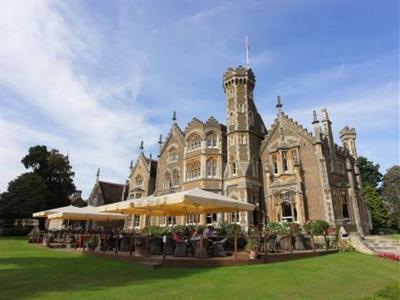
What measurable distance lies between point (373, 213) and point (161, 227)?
106 feet

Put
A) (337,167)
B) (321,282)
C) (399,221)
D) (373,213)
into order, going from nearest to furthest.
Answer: (321,282) → (337,167) → (373,213) → (399,221)

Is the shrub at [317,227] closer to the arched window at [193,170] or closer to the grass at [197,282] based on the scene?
the grass at [197,282]

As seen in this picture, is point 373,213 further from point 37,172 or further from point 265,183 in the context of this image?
point 37,172

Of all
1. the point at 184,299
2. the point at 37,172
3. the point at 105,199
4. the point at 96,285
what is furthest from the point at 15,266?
the point at 37,172

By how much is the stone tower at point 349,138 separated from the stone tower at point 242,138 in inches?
510

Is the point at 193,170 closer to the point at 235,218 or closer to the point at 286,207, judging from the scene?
the point at 235,218

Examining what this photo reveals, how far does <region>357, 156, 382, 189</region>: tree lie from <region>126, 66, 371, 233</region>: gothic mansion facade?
2498 centimetres

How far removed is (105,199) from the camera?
147 ft

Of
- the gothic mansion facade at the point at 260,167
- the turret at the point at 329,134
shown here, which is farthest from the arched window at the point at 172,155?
the turret at the point at 329,134

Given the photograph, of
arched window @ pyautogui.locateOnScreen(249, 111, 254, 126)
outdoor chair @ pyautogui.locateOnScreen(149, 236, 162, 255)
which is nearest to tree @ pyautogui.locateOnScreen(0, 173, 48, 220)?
arched window @ pyautogui.locateOnScreen(249, 111, 254, 126)

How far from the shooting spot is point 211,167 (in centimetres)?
3070

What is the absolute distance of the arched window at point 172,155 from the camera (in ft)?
117

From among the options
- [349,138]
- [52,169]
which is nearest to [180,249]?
[349,138]

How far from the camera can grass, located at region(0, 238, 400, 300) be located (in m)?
6.95
